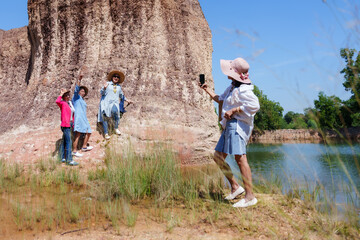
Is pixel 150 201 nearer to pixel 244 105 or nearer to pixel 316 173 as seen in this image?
pixel 244 105

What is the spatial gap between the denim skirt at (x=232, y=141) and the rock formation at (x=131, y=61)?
152 inches

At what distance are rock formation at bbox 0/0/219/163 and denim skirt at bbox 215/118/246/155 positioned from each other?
12.7 feet

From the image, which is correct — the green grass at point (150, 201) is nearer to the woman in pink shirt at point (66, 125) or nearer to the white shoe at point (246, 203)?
the white shoe at point (246, 203)

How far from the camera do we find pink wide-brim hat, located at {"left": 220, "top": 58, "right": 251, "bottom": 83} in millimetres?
3531

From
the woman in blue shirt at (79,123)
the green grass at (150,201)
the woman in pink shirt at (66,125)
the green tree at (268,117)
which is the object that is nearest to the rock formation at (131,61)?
the woman in blue shirt at (79,123)

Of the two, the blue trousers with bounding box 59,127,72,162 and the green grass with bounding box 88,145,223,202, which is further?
the blue trousers with bounding box 59,127,72,162

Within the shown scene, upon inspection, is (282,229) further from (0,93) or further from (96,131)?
(0,93)

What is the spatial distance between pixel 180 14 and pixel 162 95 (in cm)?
311

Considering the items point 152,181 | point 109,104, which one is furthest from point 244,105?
point 109,104

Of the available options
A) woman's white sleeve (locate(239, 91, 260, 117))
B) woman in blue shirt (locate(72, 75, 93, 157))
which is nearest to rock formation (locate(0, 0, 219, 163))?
woman in blue shirt (locate(72, 75, 93, 157))

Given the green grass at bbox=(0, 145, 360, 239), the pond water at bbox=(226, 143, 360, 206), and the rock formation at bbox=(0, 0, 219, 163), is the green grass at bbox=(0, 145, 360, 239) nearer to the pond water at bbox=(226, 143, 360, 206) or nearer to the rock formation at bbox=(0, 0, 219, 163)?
the pond water at bbox=(226, 143, 360, 206)

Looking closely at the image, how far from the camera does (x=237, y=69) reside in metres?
3.60

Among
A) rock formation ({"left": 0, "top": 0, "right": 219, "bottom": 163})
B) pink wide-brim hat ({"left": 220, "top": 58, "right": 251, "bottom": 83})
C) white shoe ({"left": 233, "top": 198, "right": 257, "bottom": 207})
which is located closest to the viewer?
white shoe ({"left": 233, "top": 198, "right": 257, "bottom": 207})

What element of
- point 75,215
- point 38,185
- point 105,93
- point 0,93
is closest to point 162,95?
point 105,93
